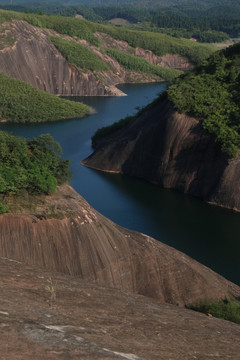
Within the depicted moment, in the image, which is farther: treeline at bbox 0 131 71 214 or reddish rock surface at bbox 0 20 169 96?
reddish rock surface at bbox 0 20 169 96

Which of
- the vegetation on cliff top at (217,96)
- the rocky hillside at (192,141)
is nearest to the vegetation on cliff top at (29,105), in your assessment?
the rocky hillside at (192,141)

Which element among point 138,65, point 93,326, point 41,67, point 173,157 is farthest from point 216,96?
point 138,65

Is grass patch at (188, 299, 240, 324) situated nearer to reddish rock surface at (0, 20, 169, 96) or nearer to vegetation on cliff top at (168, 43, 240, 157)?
vegetation on cliff top at (168, 43, 240, 157)

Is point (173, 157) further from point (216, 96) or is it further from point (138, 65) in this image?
point (138, 65)

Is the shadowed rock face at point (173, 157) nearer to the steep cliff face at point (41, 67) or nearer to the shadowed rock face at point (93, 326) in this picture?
the shadowed rock face at point (93, 326)

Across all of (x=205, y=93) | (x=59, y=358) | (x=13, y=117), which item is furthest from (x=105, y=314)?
(x=13, y=117)

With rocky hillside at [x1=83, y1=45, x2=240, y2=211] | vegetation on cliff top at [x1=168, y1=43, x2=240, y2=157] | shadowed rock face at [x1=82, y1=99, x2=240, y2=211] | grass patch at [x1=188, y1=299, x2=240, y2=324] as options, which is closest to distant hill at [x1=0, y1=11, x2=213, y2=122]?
vegetation on cliff top at [x1=168, y1=43, x2=240, y2=157]

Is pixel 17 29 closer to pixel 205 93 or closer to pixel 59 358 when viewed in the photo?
pixel 205 93
